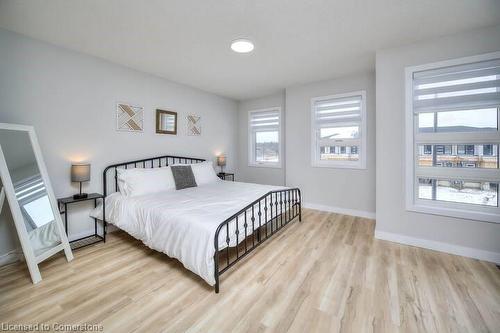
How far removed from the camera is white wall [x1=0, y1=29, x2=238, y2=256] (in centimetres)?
237

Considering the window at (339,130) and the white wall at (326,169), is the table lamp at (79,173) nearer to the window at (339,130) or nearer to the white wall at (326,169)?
the white wall at (326,169)

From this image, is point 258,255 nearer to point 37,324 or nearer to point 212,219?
point 212,219

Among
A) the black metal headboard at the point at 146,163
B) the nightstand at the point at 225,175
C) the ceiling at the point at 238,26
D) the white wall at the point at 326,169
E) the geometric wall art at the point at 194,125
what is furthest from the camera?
the nightstand at the point at 225,175

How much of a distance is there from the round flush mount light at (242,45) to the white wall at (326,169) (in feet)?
6.33

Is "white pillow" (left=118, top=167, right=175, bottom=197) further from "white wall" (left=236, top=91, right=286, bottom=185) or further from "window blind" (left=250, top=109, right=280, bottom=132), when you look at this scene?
"window blind" (left=250, top=109, right=280, bottom=132)

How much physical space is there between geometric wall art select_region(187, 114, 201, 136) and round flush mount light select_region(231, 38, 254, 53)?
1.96 metres

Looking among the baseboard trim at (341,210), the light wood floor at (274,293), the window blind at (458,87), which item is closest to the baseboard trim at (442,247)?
the light wood floor at (274,293)

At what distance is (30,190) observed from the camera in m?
2.24

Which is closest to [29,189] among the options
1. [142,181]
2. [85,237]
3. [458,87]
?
[85,237]

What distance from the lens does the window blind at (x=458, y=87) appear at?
237 cm

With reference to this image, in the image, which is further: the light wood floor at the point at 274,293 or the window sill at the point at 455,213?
the window sill at the point at 455,213

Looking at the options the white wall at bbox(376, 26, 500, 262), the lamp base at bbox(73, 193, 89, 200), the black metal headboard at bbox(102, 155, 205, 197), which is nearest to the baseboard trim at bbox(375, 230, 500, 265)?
the white wall at bbox(376, 26, 500, 262)

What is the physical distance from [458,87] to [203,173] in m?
3.83

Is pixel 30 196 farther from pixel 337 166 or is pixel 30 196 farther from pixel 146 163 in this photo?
pixel 337 166
